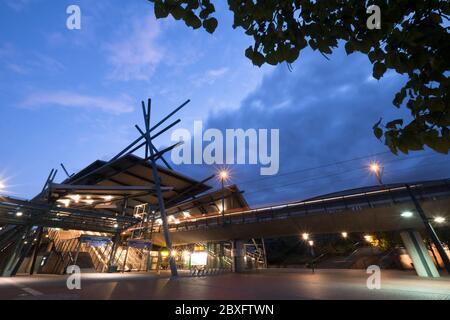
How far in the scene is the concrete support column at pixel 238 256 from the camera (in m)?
27.8

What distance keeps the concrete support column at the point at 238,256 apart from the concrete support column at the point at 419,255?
16.5 metres

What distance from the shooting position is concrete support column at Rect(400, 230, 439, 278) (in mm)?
18609

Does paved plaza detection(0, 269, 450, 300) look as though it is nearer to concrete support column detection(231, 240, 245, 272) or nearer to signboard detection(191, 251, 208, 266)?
signboard detection(191, 251, 208, 266)

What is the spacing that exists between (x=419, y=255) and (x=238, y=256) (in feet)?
57.3

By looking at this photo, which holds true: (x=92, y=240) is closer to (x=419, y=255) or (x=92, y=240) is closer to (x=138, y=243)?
(x=138, y=243)

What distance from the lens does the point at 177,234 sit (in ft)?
109

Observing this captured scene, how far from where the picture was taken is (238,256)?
28688mm

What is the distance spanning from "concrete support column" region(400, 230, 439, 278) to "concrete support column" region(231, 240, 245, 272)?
16514 millimetres

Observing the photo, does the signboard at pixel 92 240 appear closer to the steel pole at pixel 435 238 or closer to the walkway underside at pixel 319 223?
the walkway underside at pixel 319 223

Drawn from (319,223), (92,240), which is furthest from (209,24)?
(319,223)
